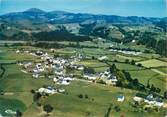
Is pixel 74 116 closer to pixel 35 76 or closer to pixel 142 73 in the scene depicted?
pixel 35 76

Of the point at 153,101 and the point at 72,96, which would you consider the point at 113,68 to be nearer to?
the point at 153,101

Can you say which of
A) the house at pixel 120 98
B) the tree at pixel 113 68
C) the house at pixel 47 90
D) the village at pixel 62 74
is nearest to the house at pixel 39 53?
the village at pixel 62 74

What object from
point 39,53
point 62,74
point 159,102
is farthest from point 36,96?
point 39,53

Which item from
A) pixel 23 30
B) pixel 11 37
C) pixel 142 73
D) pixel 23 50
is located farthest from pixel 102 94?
pixel 23 30

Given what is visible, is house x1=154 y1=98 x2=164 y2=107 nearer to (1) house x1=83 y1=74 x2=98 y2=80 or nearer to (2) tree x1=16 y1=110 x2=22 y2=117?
(1) house x1=83 y1=74 x2=98 y2=80

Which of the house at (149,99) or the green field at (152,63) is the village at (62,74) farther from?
the green field at (152,63)

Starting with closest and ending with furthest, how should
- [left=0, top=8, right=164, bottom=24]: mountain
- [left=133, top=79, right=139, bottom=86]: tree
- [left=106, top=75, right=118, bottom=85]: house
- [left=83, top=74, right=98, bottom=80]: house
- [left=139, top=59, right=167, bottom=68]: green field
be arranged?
[left=106, top=75, right=118, bottom=85]: house → [left=133, top=79, right=139, bottom=86]: tree → [left=83, top=74, right=98, bottom=80]: house → [left=139, top=59, right=167, bottom=68]: green field → [left=0, top=8, right=164, bottom=24]: mountain

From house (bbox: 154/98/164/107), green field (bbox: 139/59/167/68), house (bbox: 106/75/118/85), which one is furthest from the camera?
green field (bbox: 139/59/167/68)

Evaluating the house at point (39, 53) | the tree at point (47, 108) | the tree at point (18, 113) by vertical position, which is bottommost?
the tree at point (47, 108)

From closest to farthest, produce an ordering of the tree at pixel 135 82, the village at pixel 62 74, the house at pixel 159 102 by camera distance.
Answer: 1. the house at pixel 159 102
2. the village at pixel 62 74
3. the tree at pixel 135 82

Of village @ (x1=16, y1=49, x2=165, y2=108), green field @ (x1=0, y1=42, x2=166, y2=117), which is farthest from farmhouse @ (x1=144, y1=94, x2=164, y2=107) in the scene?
green field @ (x1=0, y1=42, x2=166, y2=117)

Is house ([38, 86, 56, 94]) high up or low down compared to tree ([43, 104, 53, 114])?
up
